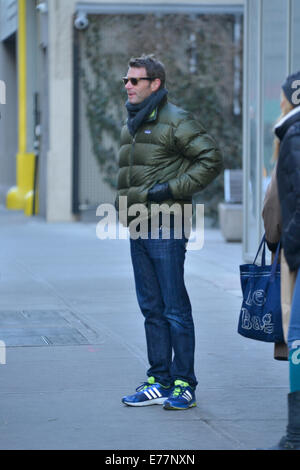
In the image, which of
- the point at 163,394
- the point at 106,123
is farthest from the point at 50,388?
the point at 106,123

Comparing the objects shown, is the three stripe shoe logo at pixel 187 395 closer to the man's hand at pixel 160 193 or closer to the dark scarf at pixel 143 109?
the man's hand at pixel 160 193

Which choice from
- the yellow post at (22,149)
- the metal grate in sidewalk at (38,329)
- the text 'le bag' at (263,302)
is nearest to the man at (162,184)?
the text 'le bag' at (263,302)

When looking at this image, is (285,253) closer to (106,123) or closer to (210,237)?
(210,237)

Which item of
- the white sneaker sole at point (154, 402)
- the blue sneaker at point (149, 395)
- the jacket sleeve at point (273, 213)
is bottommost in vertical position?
the white sneaker sole at point (154, 402)

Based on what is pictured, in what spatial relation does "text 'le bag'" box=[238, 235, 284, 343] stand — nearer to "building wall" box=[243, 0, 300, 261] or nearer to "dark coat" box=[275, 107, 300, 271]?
"dark coat" box=[275, 107, 300, 271]

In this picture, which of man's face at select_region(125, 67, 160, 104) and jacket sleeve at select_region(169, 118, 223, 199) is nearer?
jacket sleeve at select_region(169, 118, 223, 199)

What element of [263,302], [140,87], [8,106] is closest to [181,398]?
[263,302]

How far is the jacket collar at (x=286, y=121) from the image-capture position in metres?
4.62

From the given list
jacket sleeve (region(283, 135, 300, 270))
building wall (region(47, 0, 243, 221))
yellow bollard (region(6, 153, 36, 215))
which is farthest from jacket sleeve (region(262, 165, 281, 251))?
yellow bollard (region(6, 153, 36, 215))

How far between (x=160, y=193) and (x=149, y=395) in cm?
113

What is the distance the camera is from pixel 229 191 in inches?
669

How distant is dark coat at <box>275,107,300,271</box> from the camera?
4.56m

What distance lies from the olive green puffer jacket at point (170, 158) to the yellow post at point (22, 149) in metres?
18.4

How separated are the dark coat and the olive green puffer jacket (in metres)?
0.95
